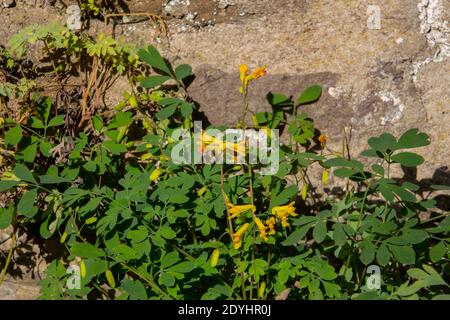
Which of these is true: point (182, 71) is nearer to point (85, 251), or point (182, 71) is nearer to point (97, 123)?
point (97, 123)

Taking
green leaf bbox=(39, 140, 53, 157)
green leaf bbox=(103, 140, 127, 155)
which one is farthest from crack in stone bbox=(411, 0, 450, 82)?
green leaf bbox=(39, 140, 53, 157)

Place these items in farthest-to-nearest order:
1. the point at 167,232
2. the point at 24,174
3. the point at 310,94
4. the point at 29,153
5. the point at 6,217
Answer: the point at 310,94, the point at 29,153, the point at 6,217, the point at 24,174, the point at 167,232

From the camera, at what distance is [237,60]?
9.60 ft

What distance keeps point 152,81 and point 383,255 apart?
Answer: 1147mm

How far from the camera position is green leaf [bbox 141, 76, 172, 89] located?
2744 mm

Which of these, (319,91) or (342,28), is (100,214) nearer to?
(319,91)

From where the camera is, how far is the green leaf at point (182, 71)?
2.75m

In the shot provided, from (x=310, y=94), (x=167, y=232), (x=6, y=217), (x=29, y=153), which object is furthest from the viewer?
(x=310, y=94)

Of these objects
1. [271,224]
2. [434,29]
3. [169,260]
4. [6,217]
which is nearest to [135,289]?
[169,260]

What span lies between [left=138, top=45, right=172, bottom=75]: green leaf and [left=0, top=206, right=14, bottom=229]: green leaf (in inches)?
31.7

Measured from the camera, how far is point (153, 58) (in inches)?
109

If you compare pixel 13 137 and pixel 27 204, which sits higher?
pixel 13 137
